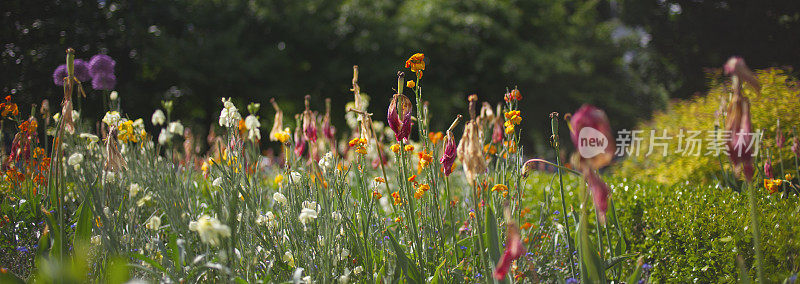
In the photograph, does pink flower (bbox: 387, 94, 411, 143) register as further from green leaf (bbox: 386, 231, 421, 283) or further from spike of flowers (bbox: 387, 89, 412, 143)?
green leaf (bbox: 386, 231, 421, 283)

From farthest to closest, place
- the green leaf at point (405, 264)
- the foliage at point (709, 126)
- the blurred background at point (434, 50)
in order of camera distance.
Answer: the blurred background at point (434, 50) < the foliage at point (709, 126) < the green leaf at point (405, 264)

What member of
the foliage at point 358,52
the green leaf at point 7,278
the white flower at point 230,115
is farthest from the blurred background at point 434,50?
the green leaf at point 7,278

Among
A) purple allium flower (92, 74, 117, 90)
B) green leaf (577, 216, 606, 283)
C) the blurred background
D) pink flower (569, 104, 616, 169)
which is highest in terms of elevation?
the blurred background

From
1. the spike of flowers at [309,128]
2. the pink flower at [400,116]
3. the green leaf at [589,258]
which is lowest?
the green leaf at [589,258]

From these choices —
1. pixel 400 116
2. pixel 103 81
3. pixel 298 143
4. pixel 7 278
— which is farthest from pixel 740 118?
pixel 103 81

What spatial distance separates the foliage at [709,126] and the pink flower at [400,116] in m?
2.37

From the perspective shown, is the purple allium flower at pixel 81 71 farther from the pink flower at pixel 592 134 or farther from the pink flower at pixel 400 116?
the pink flower at pixel 592 134

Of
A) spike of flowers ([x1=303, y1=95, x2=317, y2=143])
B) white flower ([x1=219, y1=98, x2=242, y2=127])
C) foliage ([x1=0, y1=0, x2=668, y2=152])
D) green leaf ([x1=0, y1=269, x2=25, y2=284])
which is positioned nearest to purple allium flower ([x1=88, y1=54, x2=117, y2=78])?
white flower ([x1=219, y1=98, x2=242, y2=127])

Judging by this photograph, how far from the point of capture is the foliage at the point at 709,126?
363cm

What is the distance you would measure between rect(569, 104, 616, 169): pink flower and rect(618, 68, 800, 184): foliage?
96.1 inches

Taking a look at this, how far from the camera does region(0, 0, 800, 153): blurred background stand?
774cm

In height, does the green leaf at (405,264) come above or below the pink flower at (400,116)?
below

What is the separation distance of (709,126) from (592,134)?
12.0 feet

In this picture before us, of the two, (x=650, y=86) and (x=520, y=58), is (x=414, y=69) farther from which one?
(x=650, y=86)
